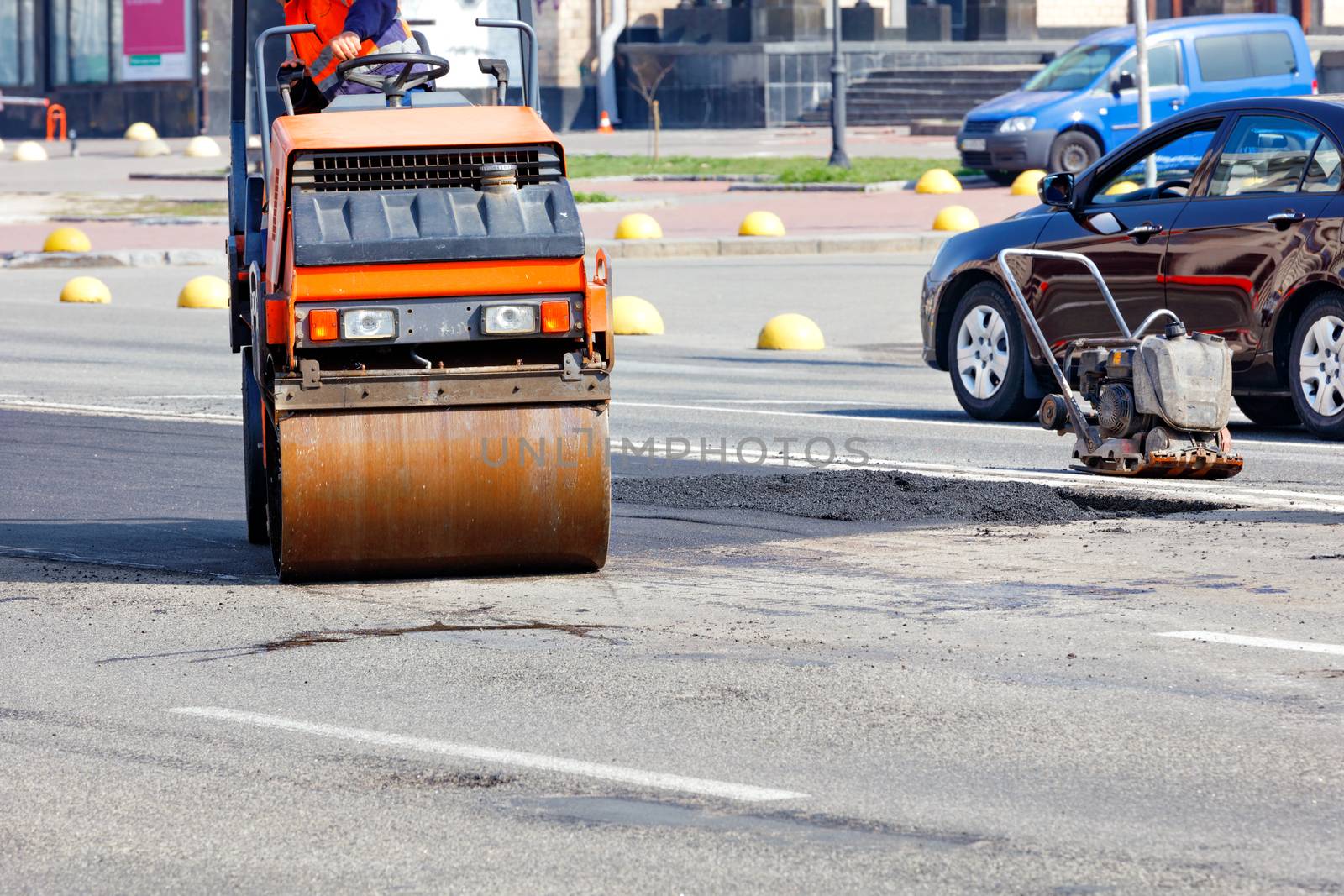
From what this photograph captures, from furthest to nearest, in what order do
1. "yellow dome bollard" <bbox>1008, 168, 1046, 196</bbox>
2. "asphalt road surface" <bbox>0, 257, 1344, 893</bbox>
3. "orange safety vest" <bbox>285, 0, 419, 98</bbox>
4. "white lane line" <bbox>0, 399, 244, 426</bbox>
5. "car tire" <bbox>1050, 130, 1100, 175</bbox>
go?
"car tire" <bbox>1050, 130, 1100, 175</bbox> < "yellow dome bollard" <bbox>1008, 168, 1046, 196</bbox> < "white lane line" <bbox>0, 399, 244, 426</bbox> < "orange safety vest" <bbox>285, 0, 419, 98</bbox> < "asphalt road surface" <bbox>0, 257, 1344, 893</bbox>

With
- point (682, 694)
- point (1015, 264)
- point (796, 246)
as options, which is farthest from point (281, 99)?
point (796, 246)

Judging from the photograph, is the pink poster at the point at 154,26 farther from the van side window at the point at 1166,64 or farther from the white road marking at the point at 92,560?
the white road marking at the point at 92,560

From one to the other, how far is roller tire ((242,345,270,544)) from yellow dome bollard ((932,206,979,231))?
57.4ft

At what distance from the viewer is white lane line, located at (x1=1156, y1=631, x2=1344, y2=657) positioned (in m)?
6.68

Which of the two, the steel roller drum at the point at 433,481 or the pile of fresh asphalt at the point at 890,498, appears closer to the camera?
the steel roller drum at the point at 433,481

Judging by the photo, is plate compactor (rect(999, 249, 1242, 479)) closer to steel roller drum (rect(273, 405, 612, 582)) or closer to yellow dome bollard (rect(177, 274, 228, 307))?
steel roller drum (rect(273, 405, 612, 582))

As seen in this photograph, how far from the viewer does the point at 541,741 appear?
5773mm

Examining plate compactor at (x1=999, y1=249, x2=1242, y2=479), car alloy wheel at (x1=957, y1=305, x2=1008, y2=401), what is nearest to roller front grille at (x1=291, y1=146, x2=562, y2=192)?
plate compactor at (x1=999, y1=249, x2=1242, y2=479)

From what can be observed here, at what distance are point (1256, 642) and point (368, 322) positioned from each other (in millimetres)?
2991

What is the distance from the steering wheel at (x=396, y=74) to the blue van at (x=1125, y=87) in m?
22.8

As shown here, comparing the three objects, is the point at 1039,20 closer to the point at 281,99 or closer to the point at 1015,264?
the point at 1015,264

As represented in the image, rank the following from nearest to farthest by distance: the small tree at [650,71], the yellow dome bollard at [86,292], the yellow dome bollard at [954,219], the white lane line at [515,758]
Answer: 1. the white lane line at [515,758]
2. the yellow dome bollard at [86,292]
3. the yellow dome bollard at [954,219]
4. the small tree at [650,71]

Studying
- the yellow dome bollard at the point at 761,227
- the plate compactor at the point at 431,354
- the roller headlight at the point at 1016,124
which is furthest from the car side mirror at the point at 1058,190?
the roller headlight at the point at 1016,124

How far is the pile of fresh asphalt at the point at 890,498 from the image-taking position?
31.0 ft
